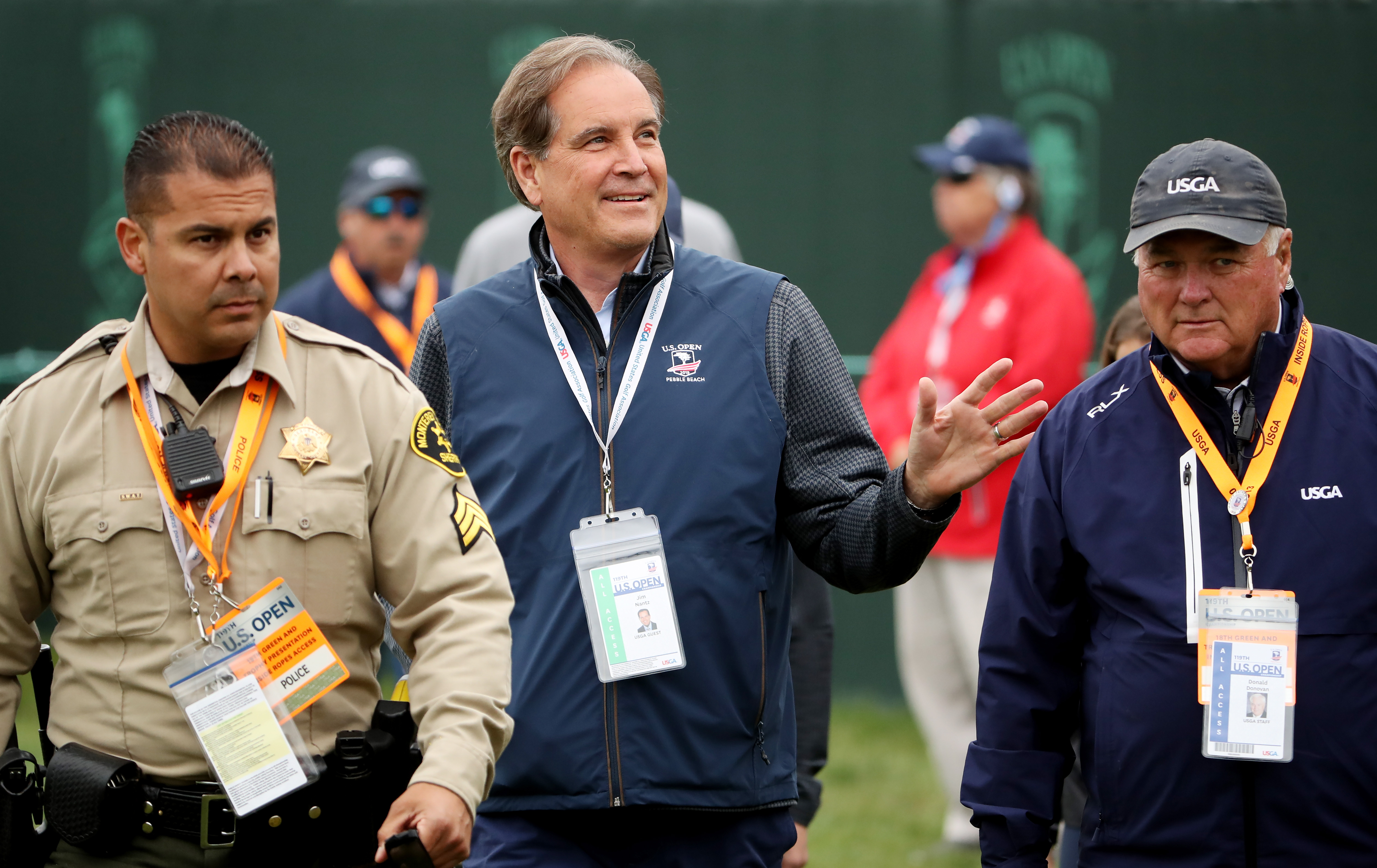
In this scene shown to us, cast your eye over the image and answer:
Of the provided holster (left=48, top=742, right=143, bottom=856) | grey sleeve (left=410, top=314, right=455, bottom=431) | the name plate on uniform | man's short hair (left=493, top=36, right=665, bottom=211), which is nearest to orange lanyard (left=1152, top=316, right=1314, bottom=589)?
man's short hair (left=493, top=36, right=665, bottom=211)

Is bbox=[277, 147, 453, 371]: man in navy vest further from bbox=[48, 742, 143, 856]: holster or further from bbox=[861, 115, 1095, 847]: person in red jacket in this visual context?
bbox=[48, 742, 143, 856]: holster

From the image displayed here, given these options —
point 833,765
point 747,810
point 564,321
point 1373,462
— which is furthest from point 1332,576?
point 833,765

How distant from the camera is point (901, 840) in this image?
6.61m

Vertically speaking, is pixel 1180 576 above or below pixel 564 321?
below

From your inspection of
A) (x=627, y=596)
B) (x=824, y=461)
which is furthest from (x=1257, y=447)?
(x=627, y=596)

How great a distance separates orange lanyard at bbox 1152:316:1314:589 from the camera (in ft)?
9.97

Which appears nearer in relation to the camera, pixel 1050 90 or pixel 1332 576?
pixel 1332 576

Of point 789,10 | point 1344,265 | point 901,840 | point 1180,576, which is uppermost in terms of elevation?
point 789,10

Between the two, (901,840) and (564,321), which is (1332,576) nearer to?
(564,321)

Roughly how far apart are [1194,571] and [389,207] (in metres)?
5.61

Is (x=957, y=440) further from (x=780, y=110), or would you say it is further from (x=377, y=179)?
(x=780, y=110)

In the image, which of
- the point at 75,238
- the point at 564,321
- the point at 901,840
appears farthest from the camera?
the point at 75,238

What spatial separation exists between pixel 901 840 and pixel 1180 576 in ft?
12.5

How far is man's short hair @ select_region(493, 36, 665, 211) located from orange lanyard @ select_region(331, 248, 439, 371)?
3.95 metres
